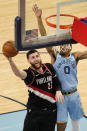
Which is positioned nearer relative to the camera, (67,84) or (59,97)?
(59,97)

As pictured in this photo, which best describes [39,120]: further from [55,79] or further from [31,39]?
[31,39]

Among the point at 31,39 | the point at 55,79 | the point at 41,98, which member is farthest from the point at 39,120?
the point at 31,39

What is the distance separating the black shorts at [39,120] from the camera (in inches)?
188

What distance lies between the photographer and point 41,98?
4.74 meters

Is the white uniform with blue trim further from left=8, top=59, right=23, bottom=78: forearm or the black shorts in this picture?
left=8, top=59, right=23, bottom=78: forearm

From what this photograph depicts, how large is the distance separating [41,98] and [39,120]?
284 mm

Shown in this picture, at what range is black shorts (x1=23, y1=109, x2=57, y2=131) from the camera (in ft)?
15.7

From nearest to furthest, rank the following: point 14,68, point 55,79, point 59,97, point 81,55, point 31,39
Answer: point 31,39 → point 14,68 → point 59,97 → point 55,79 → point 81,55

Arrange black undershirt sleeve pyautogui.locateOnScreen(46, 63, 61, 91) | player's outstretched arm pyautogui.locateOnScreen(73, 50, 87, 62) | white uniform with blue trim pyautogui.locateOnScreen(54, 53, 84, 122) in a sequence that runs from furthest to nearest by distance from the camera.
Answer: player's outstretched arm pyautogui.locateOnScreen(73, 50, 87, 62) < white uniform with blue trim pyautogui.locateOnScreen(54, 53, 84, 122) < black undershirt sleeve pyautogui.locateOnScreen(46, 63, 61, 91)

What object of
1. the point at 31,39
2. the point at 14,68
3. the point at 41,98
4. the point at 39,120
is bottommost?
the point at 39,120

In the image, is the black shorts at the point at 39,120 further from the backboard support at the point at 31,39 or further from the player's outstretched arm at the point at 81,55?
the backboard support at the point at 31,39

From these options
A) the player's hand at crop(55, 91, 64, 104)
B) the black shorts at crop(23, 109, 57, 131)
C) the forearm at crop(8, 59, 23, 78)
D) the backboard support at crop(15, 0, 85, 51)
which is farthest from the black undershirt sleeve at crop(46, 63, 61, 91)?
the backboard support at crop(15, 0, 85, 51)

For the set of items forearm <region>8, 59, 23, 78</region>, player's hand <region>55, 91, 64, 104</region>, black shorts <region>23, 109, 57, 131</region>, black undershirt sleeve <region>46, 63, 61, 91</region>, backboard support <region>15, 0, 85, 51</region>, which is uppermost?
backboard support <region>15, 0, 85, 51</region>

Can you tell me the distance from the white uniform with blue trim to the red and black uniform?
0.16 m
